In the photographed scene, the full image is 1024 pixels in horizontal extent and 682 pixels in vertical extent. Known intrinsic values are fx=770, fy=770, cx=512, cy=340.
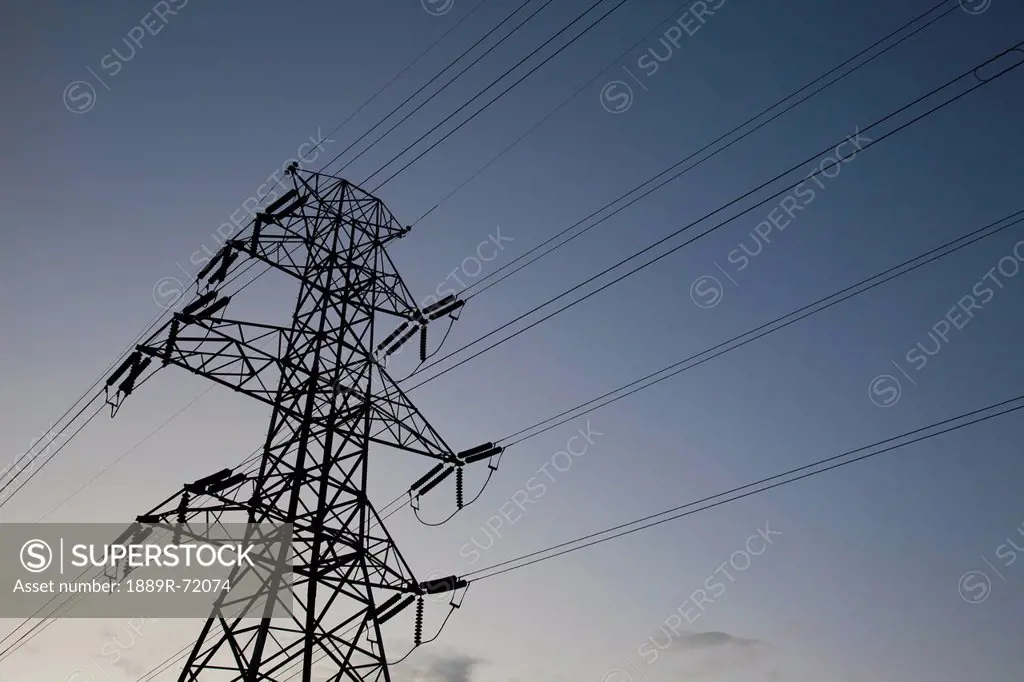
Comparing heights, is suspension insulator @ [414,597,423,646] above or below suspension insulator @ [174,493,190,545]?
below

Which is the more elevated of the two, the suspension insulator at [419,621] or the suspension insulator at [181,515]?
the suspension insulator at [181,515]

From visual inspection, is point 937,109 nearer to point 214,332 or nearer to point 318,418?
point 318,418

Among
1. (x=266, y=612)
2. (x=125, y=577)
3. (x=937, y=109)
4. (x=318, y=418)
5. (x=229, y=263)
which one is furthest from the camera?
(x=229, y=263)

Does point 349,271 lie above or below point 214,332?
above

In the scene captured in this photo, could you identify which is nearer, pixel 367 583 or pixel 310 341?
pixel 367 583

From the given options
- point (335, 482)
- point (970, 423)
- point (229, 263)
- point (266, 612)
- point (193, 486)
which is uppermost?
point (229, 263)

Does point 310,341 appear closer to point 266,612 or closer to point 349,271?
point 349,271

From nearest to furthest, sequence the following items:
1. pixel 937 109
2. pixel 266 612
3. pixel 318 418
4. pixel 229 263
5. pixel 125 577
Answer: pixel 937 109 < pixel 266 612 < pixel 318 418 < pixel 125 577 < pixel 229 263

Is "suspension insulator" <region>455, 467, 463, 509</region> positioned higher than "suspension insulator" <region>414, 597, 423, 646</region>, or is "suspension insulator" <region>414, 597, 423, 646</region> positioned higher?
"suspension insulator" <region>455, 467, 463, 509</region>

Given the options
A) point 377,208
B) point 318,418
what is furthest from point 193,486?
point 377,208

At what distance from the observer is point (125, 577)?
1852cm

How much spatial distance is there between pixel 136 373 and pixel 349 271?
5.83 meters

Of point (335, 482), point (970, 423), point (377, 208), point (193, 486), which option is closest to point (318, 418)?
point (335, 482)

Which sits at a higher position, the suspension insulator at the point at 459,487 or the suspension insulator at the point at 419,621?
the suspension insulator at the point at 459,487
